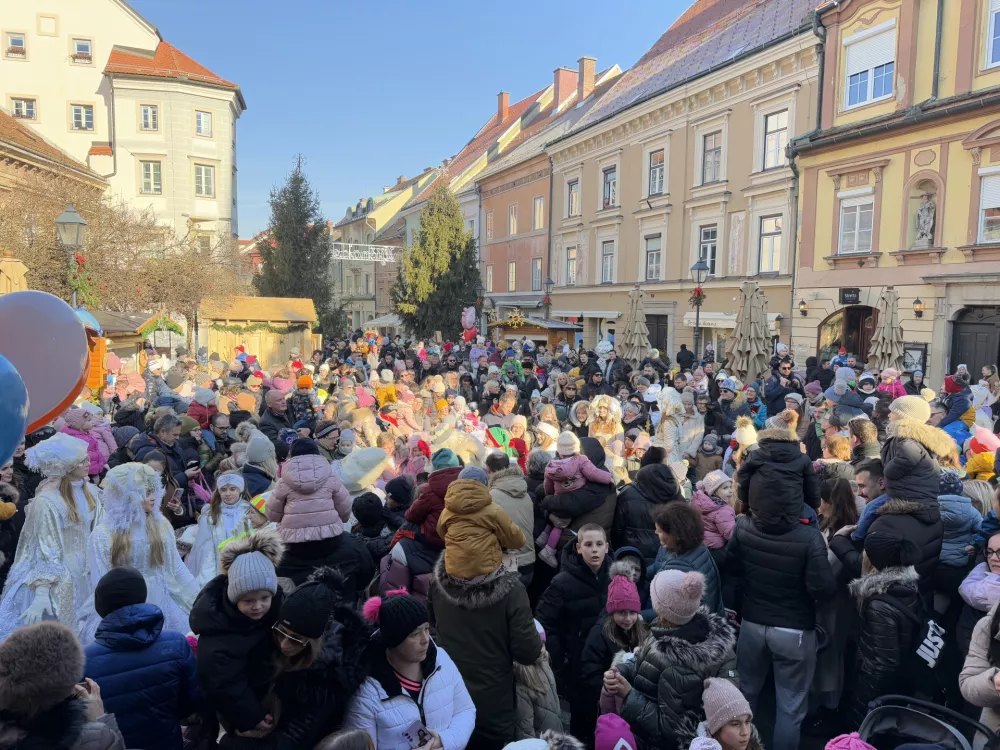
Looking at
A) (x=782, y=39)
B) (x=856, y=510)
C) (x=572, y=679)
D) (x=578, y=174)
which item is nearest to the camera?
(x=572, y=679)

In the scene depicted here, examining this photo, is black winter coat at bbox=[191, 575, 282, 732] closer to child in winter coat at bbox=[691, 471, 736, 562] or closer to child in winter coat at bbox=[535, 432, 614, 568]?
child in winter coat at bbox=[535, 432, 614, 568]

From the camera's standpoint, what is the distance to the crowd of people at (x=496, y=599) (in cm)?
245

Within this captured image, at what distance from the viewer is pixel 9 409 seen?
7.89ft

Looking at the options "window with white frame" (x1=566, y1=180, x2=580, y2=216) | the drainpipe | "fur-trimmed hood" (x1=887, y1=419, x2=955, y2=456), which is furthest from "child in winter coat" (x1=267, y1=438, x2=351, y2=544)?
"window with white frame" (x1=566, y1=180, x2=580, y2=216)

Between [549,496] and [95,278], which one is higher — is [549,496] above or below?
below

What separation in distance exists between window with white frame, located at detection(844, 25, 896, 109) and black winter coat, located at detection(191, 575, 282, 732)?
64.4ft

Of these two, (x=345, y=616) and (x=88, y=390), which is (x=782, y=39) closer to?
(x=88, y=390)

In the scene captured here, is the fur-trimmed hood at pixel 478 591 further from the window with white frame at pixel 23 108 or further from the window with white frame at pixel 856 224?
the window with white frame at pixel 23 108

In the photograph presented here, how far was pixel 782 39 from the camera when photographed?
62.5 ft

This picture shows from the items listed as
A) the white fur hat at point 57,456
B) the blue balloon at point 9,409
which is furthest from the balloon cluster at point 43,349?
the blue balloon at point 9,409

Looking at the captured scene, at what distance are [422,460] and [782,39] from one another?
18.9 meters

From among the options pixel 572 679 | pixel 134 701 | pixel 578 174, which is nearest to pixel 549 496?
pixel 572 679

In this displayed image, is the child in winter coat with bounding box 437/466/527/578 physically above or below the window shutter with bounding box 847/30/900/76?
below

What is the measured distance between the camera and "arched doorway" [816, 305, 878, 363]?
17594 millimetres
